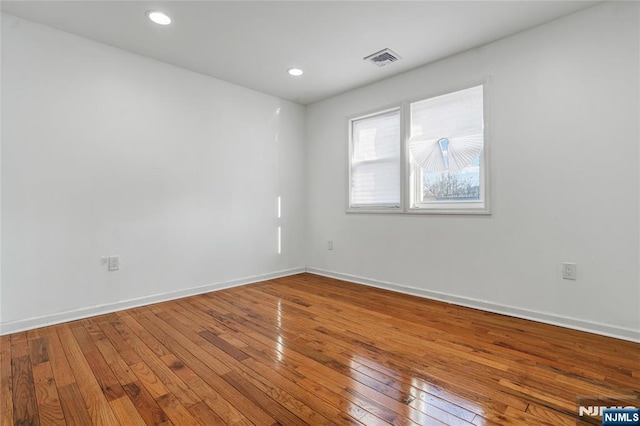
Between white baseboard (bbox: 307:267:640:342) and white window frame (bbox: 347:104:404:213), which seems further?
white window frame (bbox: 347:104:404:213)

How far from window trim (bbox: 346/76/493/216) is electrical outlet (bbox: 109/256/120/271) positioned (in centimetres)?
259

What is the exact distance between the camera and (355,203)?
4078mm

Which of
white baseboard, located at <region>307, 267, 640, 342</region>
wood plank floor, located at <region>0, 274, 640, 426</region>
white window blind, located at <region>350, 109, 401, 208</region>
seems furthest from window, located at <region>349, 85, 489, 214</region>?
wood plank floor, located at <region>0, 274, 640, 426</region>

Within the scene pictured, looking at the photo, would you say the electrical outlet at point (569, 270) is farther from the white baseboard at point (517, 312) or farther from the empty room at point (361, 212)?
the white baseboard at point (517, 312)

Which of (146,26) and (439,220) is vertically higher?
(146,26)

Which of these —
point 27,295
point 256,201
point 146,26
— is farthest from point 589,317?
point 27,295

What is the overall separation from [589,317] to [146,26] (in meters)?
4.19

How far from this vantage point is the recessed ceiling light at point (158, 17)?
2.42 m

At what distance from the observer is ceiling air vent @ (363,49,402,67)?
2990 mm

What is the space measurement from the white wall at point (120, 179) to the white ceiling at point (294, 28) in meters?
0.29

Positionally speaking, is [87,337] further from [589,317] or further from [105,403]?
[589,317]

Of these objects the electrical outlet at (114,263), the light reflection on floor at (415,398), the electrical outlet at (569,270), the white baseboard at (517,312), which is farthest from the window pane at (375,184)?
the electrical outlet at (114,263)

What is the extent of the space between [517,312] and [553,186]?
1.10 metres

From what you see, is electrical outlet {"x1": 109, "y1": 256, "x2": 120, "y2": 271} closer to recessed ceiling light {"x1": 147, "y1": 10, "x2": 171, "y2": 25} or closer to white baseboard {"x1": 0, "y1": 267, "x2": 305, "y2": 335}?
white baseboard {"x1": 0, "y1": 267, "x2": 305, "y2": 335}
